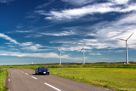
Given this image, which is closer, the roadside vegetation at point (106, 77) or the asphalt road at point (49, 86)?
the asphalt road at point (49, 86)

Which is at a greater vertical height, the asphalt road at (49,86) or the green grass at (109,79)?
the asphalt road at (49,86)

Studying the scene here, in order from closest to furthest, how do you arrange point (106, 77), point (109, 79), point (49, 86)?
point (49, 86), point (109, 79), point (106, 77)

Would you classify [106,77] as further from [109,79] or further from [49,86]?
[49,86]

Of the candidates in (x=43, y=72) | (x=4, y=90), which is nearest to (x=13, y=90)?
(x=4, y=90)

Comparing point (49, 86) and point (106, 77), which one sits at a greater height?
point (49, 86)

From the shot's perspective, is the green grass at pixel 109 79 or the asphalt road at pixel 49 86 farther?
the green grass at pixel 109 79

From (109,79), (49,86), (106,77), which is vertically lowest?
(106,77)

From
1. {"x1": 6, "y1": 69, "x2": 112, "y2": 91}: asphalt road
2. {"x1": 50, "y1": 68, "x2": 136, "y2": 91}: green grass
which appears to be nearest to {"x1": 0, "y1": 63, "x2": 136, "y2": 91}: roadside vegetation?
{"x1": 50, "y1": 68, "x2": 136, "y2": 91}: green grass

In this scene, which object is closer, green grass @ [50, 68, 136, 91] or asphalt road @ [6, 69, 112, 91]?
asphalt road @ [6, 69, 112, 91]

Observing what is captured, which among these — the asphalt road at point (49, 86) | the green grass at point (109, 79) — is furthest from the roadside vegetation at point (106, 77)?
the asphalt road at point (49, 86)

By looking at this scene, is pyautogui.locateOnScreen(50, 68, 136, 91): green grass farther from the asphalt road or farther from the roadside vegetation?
the asphalt road

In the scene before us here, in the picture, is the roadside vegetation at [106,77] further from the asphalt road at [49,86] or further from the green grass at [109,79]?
the asphalt road at [49,86]

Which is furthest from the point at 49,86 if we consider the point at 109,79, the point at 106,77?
the point at 106,77

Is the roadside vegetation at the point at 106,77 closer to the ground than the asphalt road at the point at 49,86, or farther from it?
closer to the ground
